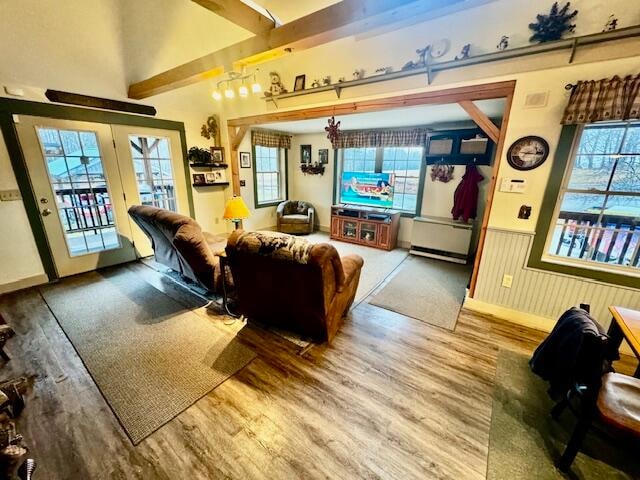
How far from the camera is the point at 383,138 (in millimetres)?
4672

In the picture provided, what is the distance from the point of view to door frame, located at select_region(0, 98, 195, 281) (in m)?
2.69

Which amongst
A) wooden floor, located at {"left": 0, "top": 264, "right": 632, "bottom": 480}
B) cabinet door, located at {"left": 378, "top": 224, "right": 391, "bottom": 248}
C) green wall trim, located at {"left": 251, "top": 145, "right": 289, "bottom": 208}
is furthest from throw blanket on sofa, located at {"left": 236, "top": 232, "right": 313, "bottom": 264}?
green wall trim, located at {"left": 251, "top": 145, "right": 289, "bottom": 208}

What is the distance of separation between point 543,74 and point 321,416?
306 cm

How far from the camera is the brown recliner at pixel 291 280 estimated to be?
5.69ft

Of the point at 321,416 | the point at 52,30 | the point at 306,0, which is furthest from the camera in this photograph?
the point at 306,0

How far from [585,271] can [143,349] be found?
12.4ft

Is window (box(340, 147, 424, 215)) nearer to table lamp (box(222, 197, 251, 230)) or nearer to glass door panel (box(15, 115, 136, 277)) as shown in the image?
table lamp (box(222, 197, 251, 230))

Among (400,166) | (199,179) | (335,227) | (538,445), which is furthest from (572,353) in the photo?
(199,179)

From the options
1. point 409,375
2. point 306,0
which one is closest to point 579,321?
point 409,375

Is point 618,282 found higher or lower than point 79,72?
lower

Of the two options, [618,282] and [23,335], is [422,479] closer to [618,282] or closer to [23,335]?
[618,282]

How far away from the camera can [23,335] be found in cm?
221

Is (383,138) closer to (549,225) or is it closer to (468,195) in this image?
(468,195)

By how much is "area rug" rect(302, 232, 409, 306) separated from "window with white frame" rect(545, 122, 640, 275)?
1801 millimetres
